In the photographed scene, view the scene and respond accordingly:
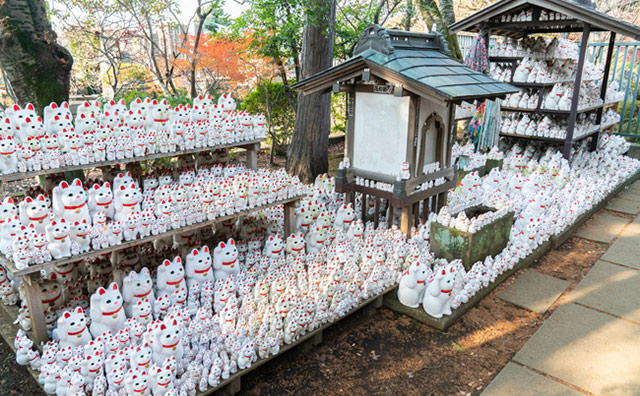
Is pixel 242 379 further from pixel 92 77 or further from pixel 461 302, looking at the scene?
pixel 92 77

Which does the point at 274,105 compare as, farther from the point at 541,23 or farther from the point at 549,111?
the point at 549,111

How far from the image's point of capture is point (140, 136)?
4.22 metres

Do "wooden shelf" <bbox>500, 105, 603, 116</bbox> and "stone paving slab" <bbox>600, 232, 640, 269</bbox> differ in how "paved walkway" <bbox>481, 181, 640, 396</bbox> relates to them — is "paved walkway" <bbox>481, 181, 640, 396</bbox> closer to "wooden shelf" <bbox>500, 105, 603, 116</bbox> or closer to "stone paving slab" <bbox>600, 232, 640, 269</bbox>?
"stone paving slab" <bbox>600, 232, 640, 269</bbox>

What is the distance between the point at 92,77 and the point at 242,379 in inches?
405

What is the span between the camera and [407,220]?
5.64 metres

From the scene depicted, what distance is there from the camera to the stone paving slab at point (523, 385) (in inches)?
139

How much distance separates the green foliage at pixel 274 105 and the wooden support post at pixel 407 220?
579cm

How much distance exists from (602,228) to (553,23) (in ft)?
12.7

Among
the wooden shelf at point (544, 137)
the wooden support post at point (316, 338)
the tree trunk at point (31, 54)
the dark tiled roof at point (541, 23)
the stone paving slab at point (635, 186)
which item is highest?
the dark tiled roof at point (541, 23)

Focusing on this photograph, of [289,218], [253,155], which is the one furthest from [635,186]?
[253,155]

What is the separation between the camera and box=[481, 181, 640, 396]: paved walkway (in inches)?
142

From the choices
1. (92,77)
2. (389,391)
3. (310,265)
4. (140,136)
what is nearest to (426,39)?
(310,265)

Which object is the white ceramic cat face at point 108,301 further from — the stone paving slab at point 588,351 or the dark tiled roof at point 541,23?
the dark tiled roof at point 541,23

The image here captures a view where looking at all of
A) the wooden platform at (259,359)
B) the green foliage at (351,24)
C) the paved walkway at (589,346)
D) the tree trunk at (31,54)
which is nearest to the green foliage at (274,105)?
the green foliage at (351,24)
